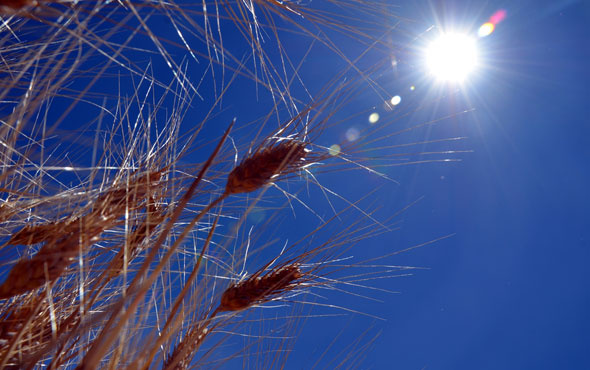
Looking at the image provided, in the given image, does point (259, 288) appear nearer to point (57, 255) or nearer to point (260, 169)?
point (260, 169)

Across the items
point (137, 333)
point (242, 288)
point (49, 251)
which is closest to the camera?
point (49, 251)

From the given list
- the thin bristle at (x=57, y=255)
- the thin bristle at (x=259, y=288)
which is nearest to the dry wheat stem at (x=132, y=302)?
the thin bristle at (x=57, y=255)

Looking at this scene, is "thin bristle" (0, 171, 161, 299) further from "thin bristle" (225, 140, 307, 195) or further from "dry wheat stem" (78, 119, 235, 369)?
"thin bristle" (225, 140, 307, 195)

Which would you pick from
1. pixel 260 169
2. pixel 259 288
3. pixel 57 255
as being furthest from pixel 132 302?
pixel 259 288

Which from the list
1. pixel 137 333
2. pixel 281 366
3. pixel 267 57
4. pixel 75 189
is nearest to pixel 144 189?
pixel 75 189

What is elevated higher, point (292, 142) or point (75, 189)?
point (292, 142)

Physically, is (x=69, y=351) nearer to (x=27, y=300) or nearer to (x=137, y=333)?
(x=27, y=300)

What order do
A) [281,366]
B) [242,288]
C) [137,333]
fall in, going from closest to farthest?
[137,333]
[242,288]
[281,366]
